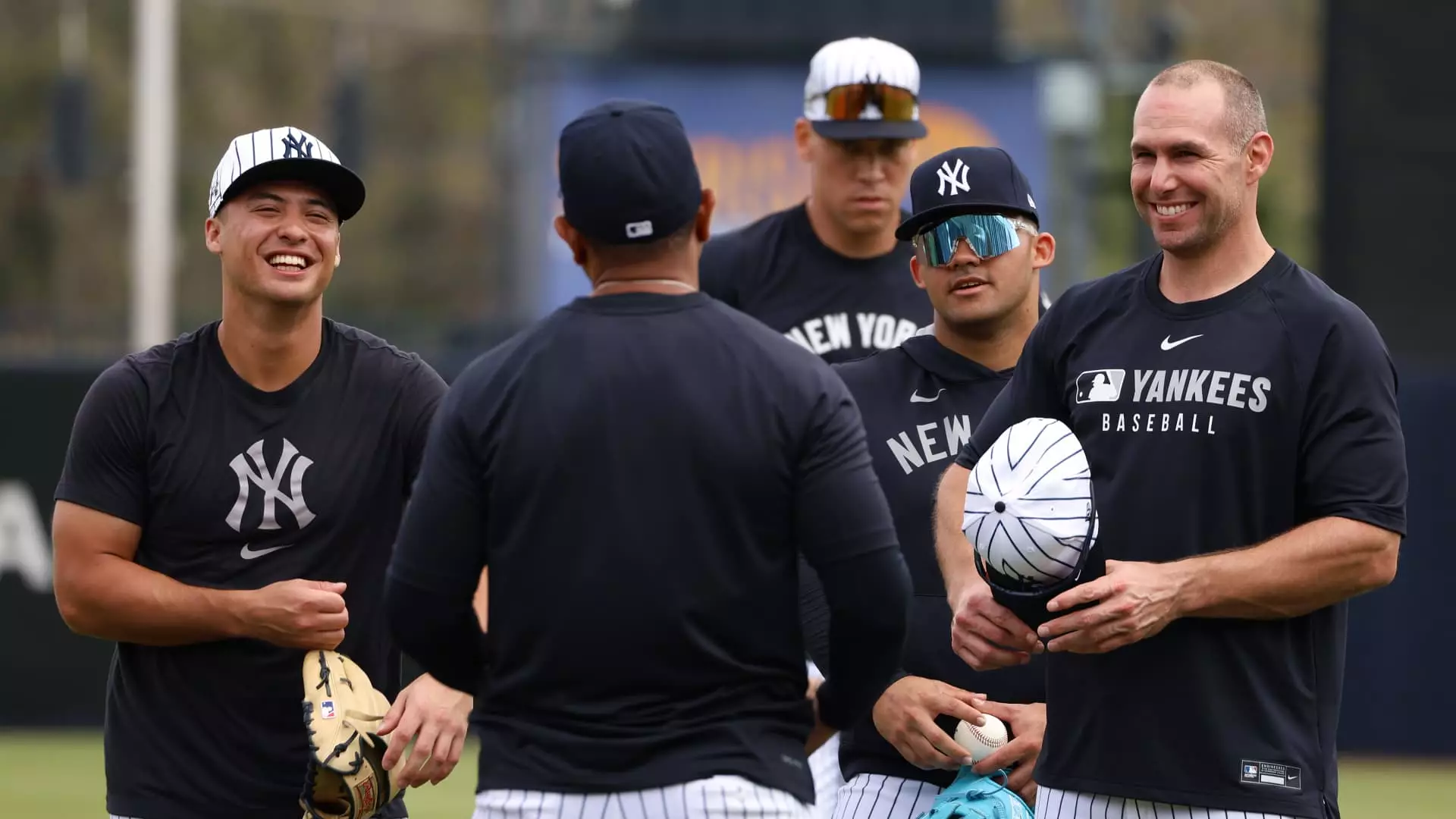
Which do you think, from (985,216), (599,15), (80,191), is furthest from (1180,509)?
(80,191)

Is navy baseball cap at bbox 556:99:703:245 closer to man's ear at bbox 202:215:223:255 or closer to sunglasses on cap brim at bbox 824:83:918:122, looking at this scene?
man's ear at bbox 202:215:223:255

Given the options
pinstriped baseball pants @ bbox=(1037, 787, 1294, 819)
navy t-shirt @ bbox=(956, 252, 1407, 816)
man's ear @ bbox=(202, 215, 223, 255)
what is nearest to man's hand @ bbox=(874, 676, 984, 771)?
pinstriped baseball pants @ bbox=(1037, 787, 1294, 819)

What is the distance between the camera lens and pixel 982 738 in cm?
495

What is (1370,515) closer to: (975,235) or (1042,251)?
(975,235)

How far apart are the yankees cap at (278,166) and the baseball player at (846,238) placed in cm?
179

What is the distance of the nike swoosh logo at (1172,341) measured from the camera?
4348 mm

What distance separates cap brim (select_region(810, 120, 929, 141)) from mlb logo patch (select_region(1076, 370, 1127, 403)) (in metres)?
2.10

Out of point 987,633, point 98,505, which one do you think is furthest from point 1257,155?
point 98,505

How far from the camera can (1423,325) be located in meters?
11.7

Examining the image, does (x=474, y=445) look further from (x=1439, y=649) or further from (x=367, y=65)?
(x=367, y=65)

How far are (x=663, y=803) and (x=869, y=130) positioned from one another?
3.22 metres

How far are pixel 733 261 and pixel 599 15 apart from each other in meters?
18.8

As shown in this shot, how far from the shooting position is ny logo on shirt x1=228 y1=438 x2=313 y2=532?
4781 mm

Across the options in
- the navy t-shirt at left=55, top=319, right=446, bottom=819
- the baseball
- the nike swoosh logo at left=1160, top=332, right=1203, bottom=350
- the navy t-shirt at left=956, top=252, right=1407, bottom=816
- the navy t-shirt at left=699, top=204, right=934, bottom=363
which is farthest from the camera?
the navy t-shirt at left=699, top=204, right=934, bottom=363
